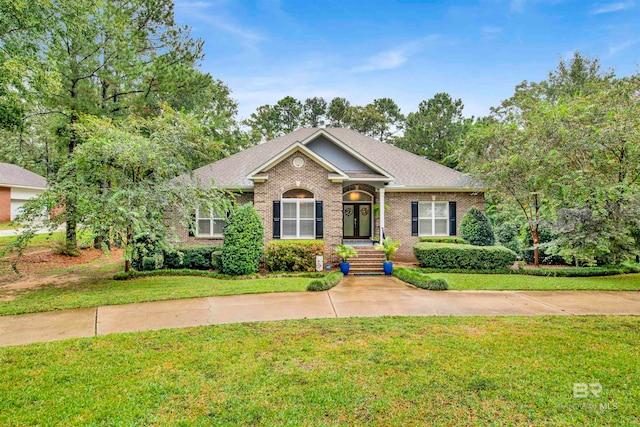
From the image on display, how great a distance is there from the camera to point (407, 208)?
1568 cm

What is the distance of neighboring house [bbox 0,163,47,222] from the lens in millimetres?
27281

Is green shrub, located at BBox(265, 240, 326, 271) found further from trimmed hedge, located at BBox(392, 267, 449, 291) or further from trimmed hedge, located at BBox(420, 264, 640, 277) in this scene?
trimmed hedge, located at BBox(420, 264, 640, 277)

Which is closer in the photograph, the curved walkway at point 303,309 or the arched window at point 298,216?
the curved walkway at point 303,309

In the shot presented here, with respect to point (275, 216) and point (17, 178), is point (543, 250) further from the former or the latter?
point (17, 178)

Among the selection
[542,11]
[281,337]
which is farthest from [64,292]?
[542,11]

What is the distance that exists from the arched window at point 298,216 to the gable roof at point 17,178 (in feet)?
84.9

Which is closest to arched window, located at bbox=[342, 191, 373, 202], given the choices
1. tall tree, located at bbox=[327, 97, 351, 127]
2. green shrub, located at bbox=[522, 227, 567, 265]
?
green shrub, located at bbox=[522, 227, 567, 265]

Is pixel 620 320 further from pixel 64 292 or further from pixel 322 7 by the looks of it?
pixel 322 7

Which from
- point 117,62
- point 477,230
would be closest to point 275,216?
point 477,230

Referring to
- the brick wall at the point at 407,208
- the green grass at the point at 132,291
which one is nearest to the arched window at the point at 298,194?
the green grass at the point at 132,291

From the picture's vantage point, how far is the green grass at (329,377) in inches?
136

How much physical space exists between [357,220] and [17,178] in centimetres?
→ 3177

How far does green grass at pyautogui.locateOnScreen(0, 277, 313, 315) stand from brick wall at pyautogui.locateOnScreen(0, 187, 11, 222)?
2551 centimetres

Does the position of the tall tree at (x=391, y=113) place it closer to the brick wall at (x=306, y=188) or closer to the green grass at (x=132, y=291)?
the brick wall at (x=306, y=188)
